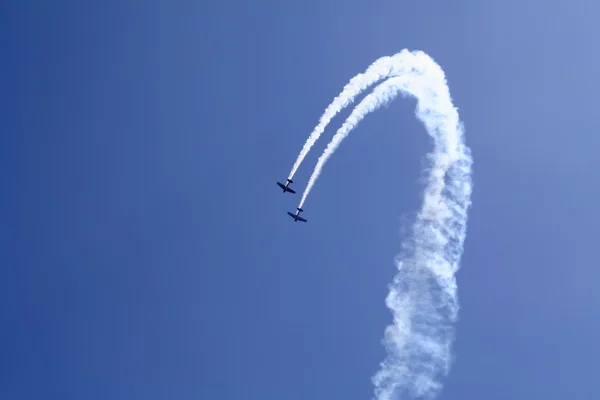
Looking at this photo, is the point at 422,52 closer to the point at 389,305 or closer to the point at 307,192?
the point at 307,192

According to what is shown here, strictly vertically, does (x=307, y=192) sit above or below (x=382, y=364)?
above

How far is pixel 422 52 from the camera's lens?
79.0 metres

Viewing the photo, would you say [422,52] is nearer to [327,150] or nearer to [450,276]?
[327,150]

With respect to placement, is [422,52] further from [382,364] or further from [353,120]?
[382,364]

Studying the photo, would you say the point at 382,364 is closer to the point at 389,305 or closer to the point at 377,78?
the point at 389,305

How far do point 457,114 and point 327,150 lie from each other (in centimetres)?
1180

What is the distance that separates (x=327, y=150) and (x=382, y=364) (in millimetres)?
20149

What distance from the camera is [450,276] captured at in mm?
80750

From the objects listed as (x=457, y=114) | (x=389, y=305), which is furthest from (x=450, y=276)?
(x=457, y=114)

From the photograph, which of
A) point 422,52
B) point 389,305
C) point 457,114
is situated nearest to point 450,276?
point 389,305

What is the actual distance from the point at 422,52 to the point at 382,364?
92.6 feet

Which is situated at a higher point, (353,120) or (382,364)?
(353,120)

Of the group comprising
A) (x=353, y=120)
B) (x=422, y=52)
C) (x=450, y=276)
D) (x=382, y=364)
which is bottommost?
(x=382, y=364)

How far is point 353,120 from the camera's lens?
8006 cm
